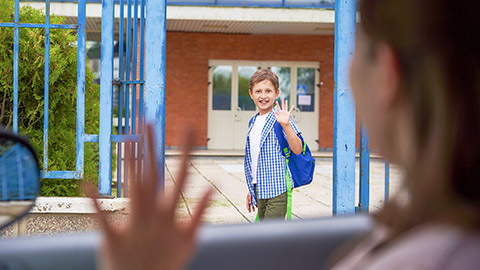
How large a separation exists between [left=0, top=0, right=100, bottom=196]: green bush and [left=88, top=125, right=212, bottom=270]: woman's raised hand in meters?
4.00

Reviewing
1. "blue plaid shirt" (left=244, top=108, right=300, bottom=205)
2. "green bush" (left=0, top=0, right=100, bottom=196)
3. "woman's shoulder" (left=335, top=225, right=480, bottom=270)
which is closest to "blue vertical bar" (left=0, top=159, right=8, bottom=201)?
"woman's shoulder" (left=335, top=225, right=480, bottom=270)

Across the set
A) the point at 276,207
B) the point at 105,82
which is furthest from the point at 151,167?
the point at 105,82

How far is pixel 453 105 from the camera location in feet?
1.85

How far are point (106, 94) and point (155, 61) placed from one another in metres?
0.56

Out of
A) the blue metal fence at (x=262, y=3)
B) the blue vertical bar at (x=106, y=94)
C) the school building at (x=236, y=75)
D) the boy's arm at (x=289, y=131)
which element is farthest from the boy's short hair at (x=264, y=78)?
the school building at (x=236, y=75)

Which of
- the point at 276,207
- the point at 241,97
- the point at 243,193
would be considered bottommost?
the point at 243,193

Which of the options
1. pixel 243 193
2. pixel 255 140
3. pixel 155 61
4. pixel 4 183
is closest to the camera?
pixel 4 183

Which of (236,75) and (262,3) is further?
(236,75)

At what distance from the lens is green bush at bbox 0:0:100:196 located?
444 centimetres

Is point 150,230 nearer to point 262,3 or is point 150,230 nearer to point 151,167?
point 151,167

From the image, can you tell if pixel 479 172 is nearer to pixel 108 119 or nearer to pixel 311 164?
pixel 311 164

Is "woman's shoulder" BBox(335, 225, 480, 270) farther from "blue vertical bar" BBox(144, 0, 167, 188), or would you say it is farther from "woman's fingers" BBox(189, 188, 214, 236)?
"blue vertical bar" BBox(144, 0, 167, 188)

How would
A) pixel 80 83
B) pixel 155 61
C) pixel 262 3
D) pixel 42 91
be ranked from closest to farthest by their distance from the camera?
pixel 155 61, pixel 80 83, pixel 42 91, pixel 262 3

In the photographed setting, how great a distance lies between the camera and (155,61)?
3656mm
